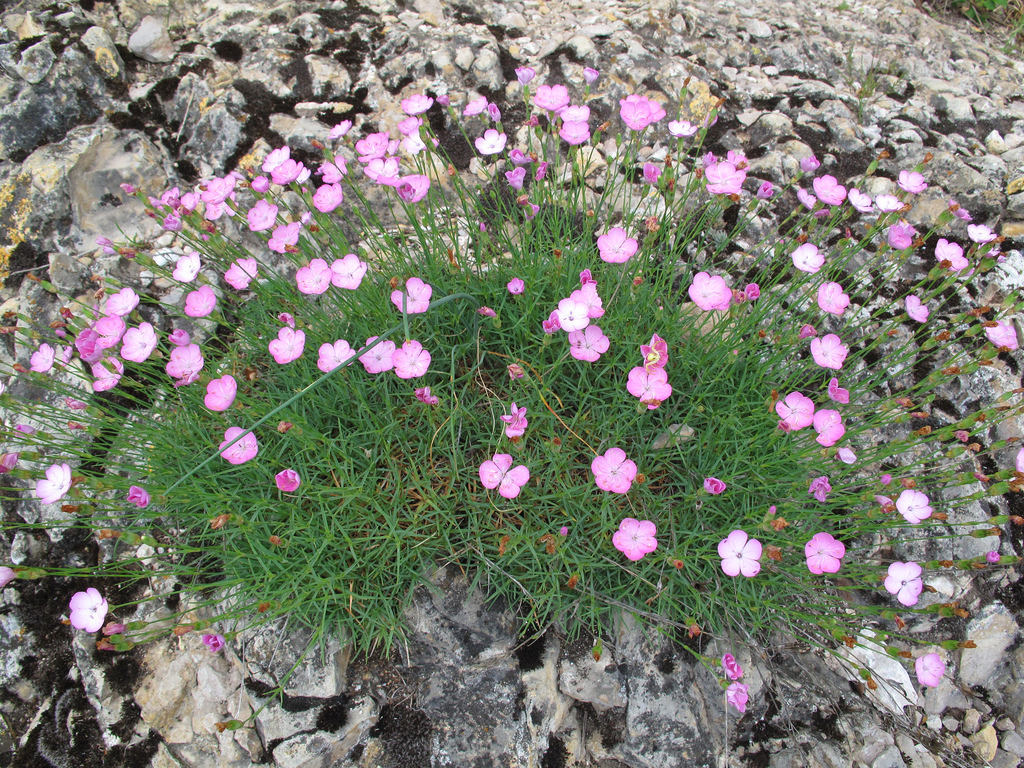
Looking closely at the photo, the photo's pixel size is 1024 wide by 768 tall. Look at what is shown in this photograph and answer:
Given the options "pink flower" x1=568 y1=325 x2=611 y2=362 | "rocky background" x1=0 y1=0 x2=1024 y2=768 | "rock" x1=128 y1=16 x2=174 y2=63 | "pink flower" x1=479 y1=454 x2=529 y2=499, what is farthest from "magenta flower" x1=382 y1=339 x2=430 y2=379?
"rock" x1=128 y1=16 x2=174 y2=63

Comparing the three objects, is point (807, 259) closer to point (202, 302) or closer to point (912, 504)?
point (912, 504)

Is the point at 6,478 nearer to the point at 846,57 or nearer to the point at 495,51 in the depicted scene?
the point at 495,51

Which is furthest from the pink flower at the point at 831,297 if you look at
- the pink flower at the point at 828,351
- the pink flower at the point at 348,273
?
the pink flower at the point at 348,273

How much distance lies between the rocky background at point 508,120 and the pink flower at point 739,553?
45 centimetres

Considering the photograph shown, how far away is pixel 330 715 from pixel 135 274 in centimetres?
253

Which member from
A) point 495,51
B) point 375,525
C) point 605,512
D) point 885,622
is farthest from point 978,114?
point 375,525

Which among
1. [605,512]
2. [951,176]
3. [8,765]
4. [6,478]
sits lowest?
[8,765]

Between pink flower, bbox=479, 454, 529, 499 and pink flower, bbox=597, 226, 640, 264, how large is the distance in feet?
2.92

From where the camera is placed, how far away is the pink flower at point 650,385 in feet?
7.16

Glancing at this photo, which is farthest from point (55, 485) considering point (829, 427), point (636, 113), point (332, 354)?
point (829, 427)

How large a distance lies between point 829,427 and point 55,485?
2.75m

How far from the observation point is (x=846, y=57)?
4.44 meters

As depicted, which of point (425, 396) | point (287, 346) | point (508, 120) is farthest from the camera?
→ point (508, 120)

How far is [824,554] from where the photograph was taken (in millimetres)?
2049
